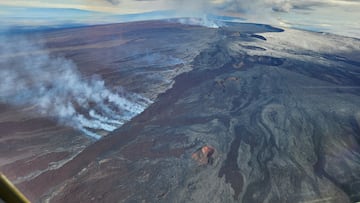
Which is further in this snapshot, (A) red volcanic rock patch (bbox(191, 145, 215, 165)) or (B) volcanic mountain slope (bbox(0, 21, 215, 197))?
(A) red volcanic rock patch (bbox(191, 145, 215, 165))

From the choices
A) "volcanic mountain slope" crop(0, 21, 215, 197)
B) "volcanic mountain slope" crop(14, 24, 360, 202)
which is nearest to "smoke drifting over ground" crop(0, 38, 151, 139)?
"volcanic mountain slope" crop(0, 21, 215, 197)

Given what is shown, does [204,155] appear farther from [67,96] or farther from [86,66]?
[86,66]

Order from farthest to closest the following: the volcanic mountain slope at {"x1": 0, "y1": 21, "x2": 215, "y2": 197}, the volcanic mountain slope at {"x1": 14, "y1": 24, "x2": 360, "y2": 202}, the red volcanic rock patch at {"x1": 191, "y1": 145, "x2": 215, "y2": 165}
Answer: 1. the red volcanic rock patch at {"x1": 191, "y1": 145, "x2": 215, "y2": 165}
2. the volcanic mountain slope at {"x1": 0, "y1": 21, "x2": 215, "y2": 197}
3. the volcanic mountain slope at {"x1": 14, "y1": 24, "x2": 360, "y2": 202}

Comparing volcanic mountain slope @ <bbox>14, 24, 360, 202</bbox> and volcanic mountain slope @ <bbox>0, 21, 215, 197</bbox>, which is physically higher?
volcanic mountain slope @ <bbox>0, 21, 215, 197</bbox>

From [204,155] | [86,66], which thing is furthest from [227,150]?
[86,66]

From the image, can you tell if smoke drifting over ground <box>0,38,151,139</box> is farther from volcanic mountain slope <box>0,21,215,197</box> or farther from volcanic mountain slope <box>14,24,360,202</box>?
volcanic mountain slope <box>14,24,360,202</box>

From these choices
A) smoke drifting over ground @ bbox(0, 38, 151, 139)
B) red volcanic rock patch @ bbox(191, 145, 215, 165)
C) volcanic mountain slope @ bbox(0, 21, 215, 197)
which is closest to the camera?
volcanic mountain slope @ bbox(0, 21, 215, 197)

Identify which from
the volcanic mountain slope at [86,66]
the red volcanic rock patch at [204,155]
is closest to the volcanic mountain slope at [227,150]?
the red volcanic rock patch at [204,155]
